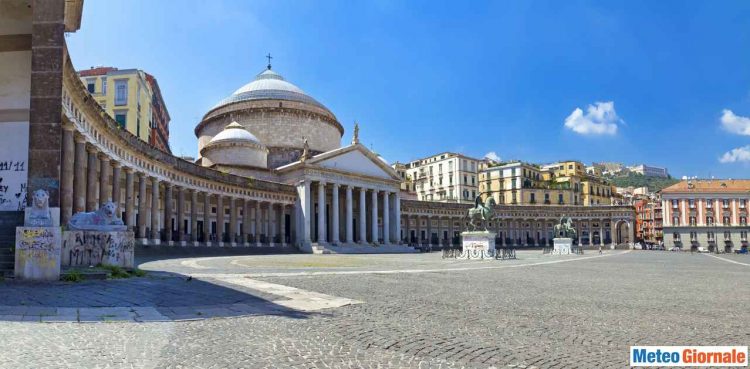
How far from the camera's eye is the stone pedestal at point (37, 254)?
46.3ft

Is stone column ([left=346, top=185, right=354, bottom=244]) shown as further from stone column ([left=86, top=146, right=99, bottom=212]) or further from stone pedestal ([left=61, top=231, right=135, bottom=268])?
stone pedestal ([left=61, top=231, right=135, bottom=268])

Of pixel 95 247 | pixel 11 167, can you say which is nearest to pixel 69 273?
pixel 95 247

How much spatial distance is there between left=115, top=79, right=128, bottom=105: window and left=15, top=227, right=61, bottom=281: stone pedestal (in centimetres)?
5471

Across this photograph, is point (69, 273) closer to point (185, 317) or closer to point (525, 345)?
point (185, 317)

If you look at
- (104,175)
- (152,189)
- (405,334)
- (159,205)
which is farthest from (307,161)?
(405,334)

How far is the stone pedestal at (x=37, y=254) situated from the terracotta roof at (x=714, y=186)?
113 m

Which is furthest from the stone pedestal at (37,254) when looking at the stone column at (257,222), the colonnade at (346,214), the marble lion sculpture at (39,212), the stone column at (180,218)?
the colonnade at (346,214)

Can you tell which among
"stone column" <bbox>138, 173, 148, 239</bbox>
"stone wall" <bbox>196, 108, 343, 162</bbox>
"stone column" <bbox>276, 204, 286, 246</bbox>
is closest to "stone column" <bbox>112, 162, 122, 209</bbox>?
"stone column" <bbox>138, 173, 148, 239</bbox>

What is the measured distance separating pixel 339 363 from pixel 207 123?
77.9 m

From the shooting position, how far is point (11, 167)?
18.0m

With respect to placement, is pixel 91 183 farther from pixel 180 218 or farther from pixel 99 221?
pixel 99 221

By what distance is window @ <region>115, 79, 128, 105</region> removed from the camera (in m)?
64.1

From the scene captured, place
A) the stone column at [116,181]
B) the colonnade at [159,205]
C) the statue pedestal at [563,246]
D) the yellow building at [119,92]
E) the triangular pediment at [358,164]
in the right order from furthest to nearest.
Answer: the triangular pediment at [358,164]
the yellow building at [119,92]
the statue pedestal at [563,246]
the stone column at [116,181]
the colonnade at [159,205]

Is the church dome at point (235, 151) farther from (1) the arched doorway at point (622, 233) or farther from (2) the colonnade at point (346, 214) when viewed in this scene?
(1) the arched doorway at point (622, 233)
